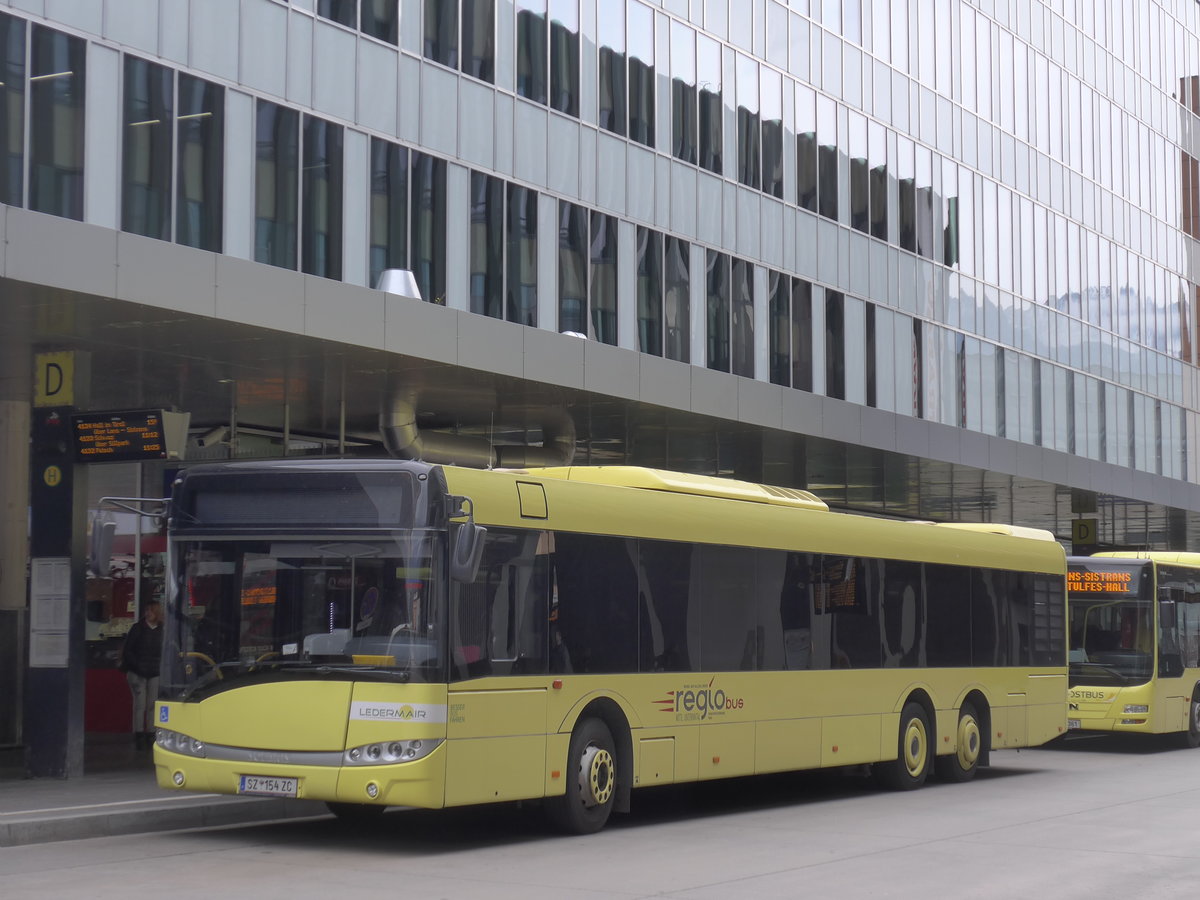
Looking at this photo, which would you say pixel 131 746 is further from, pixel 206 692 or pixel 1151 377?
pixel 1151 377

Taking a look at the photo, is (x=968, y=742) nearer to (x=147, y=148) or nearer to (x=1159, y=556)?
(x=1159, y=556)

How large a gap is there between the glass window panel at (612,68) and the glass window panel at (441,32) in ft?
11.0

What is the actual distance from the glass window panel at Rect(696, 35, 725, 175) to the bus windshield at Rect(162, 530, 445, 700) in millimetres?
16093

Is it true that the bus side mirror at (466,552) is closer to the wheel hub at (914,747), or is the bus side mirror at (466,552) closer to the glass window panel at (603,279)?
the wheel hub at (914,747)

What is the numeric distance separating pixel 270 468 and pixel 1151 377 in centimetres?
3575

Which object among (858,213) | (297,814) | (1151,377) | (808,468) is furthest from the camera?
(1151,377)

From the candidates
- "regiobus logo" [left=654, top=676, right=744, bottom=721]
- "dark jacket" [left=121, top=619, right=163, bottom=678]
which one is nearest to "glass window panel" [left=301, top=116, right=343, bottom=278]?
"dark jacket" [left=121, top=619, right=163, bottom=678]

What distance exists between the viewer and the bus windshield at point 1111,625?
24156 millimetres

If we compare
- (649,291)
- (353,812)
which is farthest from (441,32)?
(353,812)

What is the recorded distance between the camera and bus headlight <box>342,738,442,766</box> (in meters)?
11.4

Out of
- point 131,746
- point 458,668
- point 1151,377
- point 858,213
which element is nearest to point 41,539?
point 131,746

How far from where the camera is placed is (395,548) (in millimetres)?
11617

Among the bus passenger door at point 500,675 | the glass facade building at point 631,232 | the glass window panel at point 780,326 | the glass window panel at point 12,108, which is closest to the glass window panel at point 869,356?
the glass facade building at point 631,232

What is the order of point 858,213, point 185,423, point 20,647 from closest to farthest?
point 185,423, point 20,647, point 858,213
